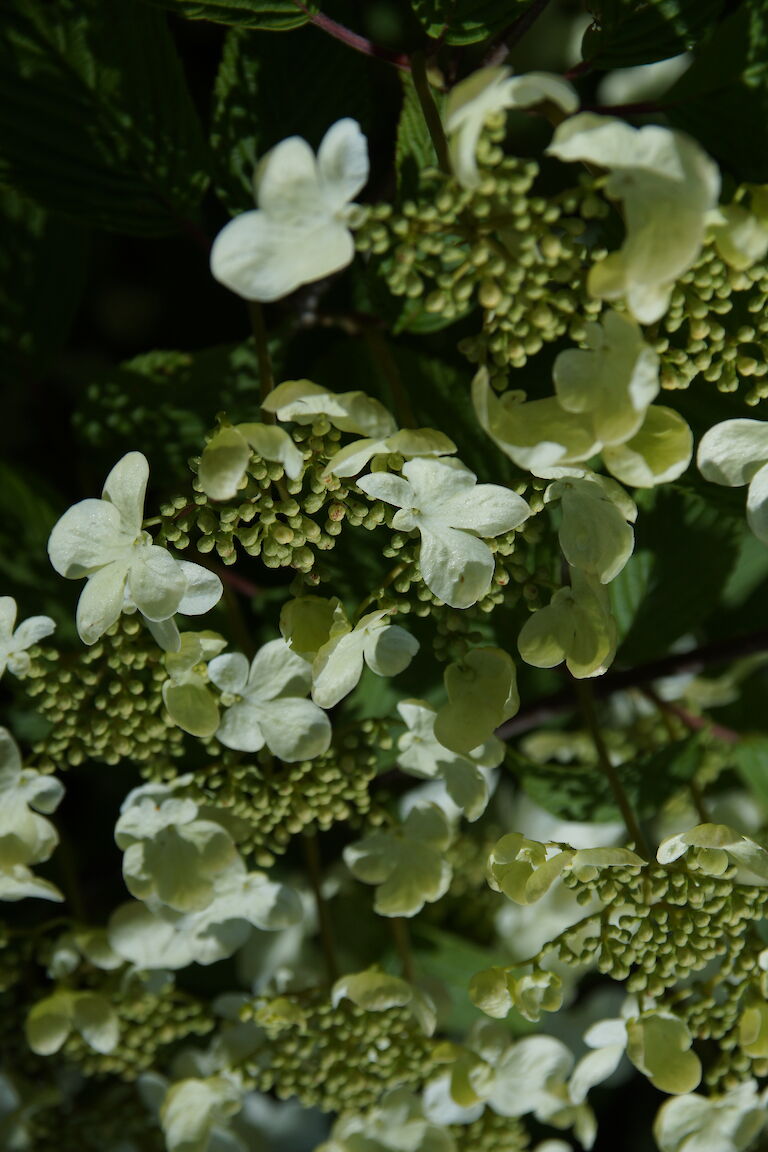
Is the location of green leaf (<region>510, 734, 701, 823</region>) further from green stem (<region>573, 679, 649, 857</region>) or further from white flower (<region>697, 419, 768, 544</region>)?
white flower (<region>697, 419, 768, 544</region>)

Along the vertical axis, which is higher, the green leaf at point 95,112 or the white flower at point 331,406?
the green leaf at point 95,112

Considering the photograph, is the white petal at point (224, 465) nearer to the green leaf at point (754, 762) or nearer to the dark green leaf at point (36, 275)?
the dark green leaf at point (36, 275)

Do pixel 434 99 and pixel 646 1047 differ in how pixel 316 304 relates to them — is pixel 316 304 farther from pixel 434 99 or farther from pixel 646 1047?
pixel 646 1047

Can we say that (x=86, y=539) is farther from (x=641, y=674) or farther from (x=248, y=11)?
(x=641, y=674)

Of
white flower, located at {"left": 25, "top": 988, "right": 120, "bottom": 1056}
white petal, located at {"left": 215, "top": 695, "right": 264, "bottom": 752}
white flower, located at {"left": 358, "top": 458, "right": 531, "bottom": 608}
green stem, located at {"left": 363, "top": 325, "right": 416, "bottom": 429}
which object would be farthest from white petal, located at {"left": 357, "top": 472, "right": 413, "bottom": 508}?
white flower, located at {"left": 25, "top": 988, "right": 120, "bottom": 1056}

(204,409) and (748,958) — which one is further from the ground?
(204,409)

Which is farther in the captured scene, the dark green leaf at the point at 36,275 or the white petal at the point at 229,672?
the dark green leaf at the point at 36,275

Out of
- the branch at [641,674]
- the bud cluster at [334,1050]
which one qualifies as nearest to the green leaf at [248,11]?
the branch at [641,674]

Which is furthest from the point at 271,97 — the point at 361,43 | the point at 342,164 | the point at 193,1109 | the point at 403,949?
the point at 193,1109

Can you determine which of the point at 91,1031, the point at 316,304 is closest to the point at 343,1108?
the point at 91,1031
